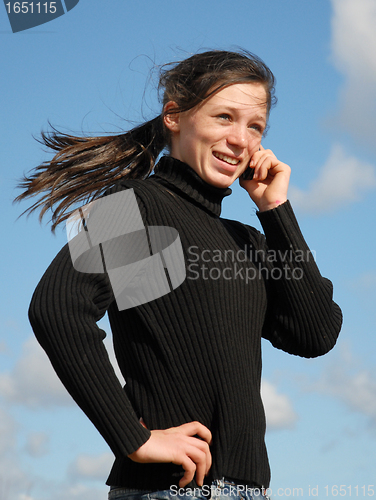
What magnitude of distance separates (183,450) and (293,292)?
34.2 inches

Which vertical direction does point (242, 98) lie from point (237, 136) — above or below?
above

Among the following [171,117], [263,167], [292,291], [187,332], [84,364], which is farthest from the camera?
[263,167]

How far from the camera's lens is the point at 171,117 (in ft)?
9.29

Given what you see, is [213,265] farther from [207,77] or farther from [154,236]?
[207,77]

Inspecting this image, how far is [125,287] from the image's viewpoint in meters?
2.31

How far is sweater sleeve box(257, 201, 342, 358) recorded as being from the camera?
269cm

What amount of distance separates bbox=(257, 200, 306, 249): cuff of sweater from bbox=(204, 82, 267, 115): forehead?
45cm

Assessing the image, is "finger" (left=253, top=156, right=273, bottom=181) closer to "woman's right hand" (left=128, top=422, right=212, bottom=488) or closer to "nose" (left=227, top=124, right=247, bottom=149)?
"nose" (left=227, top=124, right=247, bottom=149)

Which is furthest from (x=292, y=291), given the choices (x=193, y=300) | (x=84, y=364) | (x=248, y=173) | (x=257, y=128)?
(x=84, y=364)

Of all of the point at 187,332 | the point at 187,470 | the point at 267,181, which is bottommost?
the point at 187,470

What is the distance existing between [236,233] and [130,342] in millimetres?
791

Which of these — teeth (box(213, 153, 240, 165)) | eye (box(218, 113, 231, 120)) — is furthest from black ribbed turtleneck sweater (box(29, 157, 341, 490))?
eye (box(218, 113, 231, 120))

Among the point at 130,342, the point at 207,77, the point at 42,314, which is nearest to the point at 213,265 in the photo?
the point at 130,342

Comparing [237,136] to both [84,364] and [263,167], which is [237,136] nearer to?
[263,167]
